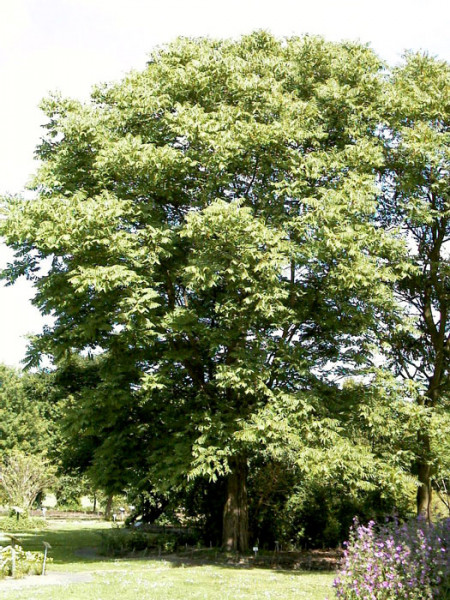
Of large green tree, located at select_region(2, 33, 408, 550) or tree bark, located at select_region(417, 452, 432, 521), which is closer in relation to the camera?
large green tree, located at select_region(2, 33, 408, 550)

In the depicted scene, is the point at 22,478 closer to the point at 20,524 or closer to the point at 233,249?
the point at 20,524

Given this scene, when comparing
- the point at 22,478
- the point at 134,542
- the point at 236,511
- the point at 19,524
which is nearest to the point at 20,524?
the point at 19,524

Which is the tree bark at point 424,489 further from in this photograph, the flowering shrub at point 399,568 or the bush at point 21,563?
the bush at point 21,563

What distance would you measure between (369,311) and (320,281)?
1571mm

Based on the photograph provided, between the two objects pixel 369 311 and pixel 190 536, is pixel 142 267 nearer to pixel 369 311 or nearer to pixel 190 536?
pixel 369 311

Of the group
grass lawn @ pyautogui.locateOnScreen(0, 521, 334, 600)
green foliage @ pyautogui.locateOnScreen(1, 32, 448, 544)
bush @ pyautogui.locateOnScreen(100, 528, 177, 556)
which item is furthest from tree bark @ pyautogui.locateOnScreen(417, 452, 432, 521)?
bush @ pyautogui.locateOnScreen(100, 528, 177, 556)

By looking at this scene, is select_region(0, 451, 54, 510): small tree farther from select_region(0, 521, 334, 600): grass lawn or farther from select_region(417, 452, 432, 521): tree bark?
select_region(417, 452, 432, 521): tree bark

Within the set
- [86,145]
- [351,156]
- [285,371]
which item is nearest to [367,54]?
[351,156]

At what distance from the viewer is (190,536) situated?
65.0 feet

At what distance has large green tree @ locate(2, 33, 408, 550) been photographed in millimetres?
12578

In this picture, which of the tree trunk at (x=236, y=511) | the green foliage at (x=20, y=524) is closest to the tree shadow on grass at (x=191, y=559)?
the tree trunk at (x=236, y=511)

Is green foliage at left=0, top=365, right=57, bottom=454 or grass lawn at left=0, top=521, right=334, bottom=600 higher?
green foliage at left=0, top=365, right=57, bottom=454

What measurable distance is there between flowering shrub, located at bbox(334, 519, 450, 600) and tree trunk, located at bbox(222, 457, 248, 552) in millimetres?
9248

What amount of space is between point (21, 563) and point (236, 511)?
22.2 feet
